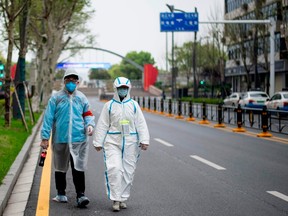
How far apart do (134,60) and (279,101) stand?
496 feet

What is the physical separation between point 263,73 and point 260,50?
419cm

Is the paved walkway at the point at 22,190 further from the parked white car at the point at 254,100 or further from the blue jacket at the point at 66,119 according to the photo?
the parked white car at the point at 254,100

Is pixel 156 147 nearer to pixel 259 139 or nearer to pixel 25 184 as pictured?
pixel 259 139

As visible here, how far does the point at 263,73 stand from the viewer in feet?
209

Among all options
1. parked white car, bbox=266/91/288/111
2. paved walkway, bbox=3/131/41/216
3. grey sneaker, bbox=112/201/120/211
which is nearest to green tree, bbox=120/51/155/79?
parked white car, bbox=266/91/288/111

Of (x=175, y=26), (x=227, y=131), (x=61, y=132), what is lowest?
(x=227, y=131)

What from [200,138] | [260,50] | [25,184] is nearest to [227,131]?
[200,138]

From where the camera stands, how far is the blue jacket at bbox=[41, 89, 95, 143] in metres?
7.93

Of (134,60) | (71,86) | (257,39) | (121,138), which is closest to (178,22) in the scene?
(257,39)

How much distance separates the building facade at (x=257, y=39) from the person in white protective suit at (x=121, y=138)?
1307 inches

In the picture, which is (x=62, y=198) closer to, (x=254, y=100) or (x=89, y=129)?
(x=89, y=129)

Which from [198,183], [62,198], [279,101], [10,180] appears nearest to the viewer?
[62,198]

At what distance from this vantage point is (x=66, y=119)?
7965 mm

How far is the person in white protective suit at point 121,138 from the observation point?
763 cm
